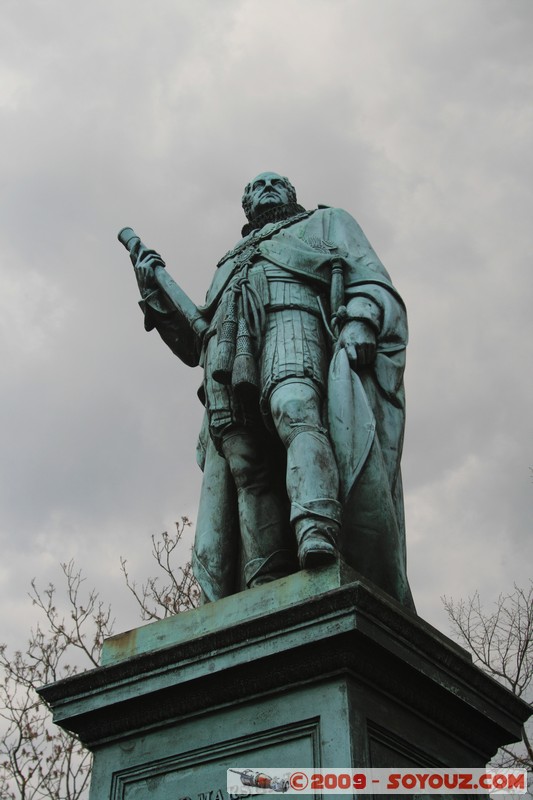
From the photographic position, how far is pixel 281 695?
525 cm

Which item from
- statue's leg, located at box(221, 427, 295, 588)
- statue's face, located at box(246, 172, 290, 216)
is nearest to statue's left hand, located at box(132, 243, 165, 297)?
statue's face, located at box(246, 172, 290, 216)

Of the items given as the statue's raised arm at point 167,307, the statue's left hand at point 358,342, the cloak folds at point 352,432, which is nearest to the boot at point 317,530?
the cloak folds at point 352,432

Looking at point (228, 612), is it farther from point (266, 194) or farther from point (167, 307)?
point (266, 194)

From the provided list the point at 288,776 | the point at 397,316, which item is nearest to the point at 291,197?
the point at 397,316

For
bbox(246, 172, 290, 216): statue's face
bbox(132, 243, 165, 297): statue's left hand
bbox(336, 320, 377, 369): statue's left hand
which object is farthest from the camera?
bbox(246, 172, 290, 216): statue's face

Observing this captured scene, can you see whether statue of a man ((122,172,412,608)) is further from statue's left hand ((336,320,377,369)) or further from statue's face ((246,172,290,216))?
statue's face ((246,172,290,216))

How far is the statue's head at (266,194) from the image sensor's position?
8359mm

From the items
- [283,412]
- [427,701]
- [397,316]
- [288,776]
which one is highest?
[397,316]

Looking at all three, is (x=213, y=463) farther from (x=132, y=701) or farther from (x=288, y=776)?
(x=288, y=776)

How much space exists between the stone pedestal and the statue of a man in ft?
1.55

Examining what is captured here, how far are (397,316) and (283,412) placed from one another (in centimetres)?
136

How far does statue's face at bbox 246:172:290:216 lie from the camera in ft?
27.4

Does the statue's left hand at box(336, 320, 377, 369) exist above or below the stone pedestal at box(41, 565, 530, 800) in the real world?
above

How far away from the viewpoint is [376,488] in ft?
20.4
